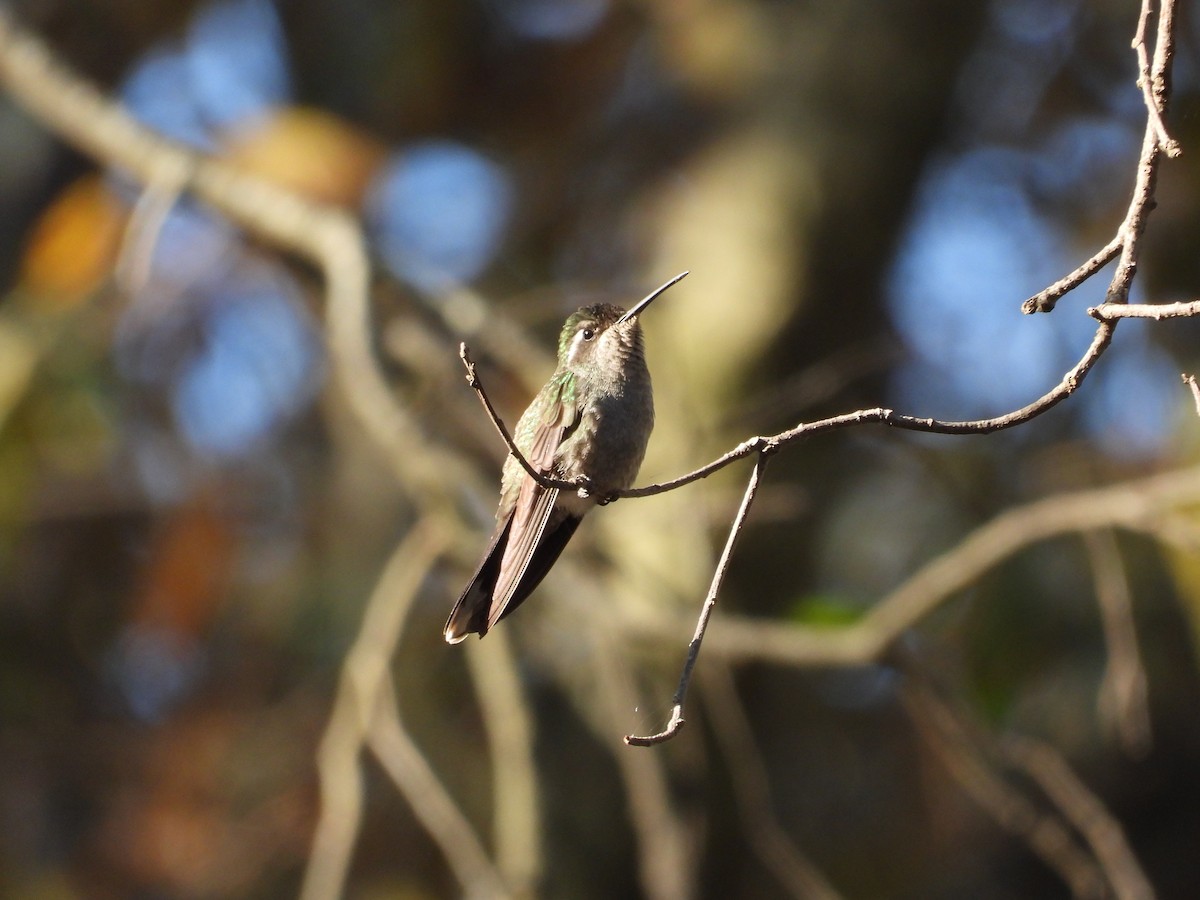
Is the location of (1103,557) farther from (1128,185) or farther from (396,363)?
(1128,185)

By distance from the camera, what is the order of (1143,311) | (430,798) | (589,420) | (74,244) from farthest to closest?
(74,244) < (430,798) < (589,420) < (1143,311)

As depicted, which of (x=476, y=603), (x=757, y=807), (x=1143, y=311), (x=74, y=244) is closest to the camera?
(x=1143, y=311)

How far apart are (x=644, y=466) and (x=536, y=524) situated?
3.09 meters

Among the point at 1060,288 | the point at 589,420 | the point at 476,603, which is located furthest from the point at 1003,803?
the point at 1060,288

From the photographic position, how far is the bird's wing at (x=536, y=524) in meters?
1.67

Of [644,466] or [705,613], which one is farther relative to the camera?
[644,466]

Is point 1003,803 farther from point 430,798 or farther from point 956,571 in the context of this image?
point 430,798

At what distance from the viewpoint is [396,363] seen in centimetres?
405

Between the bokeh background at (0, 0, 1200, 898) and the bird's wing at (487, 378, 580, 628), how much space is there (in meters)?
1.26

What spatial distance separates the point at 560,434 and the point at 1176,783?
22.9ft

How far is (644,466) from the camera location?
15.9 feet

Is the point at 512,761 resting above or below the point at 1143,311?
above

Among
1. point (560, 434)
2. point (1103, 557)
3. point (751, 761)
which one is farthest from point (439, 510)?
point (1103, 557)

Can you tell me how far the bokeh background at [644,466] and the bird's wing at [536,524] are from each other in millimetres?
1259
